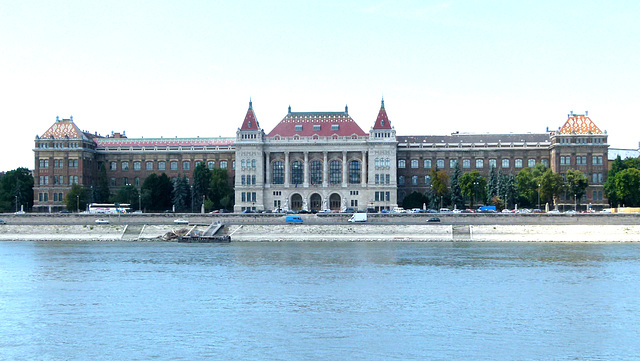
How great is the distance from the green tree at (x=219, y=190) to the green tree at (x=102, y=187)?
65.7ft

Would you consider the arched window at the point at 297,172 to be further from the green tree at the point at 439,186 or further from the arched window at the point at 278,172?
the green tree at the point at 439,186

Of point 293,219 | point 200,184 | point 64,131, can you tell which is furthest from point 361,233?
point 64,131

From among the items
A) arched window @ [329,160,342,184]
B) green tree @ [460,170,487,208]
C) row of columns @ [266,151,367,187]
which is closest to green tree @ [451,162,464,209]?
green tree @ [460,170,487,208]

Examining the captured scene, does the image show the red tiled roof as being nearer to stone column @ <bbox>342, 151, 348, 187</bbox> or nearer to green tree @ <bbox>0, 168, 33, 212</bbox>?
green tree @ <bbox>0, 168, 33, 212</bbox>

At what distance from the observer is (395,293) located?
5131 centimetres

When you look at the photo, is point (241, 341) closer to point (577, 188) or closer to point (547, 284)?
point (547, 284)

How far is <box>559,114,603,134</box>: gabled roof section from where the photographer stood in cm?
13838

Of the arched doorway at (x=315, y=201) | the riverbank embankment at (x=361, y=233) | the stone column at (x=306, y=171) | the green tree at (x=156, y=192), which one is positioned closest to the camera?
the riverbank embankment at (x=361, y=233)

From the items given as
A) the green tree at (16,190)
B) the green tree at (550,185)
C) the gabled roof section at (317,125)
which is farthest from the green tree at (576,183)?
the green tree at (16,190)

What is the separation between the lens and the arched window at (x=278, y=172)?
14100 centimetres

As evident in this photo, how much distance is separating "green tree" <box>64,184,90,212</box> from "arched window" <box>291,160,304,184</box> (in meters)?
35.6

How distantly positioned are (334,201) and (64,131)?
5004 centimetres

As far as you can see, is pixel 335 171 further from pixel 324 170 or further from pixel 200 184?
pixel 200 184

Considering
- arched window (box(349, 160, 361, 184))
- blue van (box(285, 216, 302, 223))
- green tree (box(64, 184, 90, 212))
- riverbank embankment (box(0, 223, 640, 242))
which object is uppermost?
arched window (box(349, 160, 361, 184))
